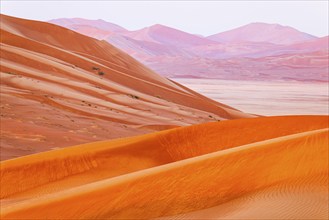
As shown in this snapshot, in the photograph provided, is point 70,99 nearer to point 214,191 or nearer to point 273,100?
point 214,191

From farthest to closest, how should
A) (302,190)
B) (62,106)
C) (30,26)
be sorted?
1. (30,26)
2. (62,106)
3. (302,190)

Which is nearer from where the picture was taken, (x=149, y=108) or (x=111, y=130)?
(x=111, y=130)

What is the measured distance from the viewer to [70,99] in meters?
20.3

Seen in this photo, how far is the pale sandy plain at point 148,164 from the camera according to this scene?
544 cm

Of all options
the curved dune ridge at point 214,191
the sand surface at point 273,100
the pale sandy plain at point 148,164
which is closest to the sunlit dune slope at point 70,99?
the pale sandy plain at point 148,164

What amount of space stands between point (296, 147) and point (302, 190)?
45.2 inches

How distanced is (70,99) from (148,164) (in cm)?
A: 1134

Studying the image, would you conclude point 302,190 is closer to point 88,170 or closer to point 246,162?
point 246,162

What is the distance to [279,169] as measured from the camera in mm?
6109

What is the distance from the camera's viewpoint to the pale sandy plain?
5.44m

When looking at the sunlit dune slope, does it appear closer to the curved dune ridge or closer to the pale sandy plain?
the pale sandy plain

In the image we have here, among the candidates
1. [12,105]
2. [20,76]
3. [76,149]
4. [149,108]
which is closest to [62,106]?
[12,105]

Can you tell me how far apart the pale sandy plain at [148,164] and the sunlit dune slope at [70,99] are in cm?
8

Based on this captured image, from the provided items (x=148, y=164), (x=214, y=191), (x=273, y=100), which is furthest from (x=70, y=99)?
(x=273, y=100)
